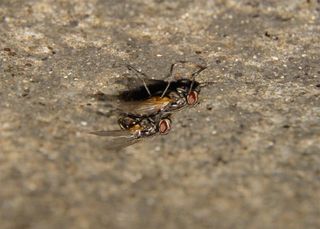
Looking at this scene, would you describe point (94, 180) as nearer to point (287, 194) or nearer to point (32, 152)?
point (32, 152)

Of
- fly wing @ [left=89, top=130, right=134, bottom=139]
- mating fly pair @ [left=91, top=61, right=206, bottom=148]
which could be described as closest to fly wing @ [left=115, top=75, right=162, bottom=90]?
mating fly pair @ [left=91, top=61, right=206, bottom=148]

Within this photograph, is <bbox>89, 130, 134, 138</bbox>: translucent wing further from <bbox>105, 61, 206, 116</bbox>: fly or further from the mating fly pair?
<bbox>105, 61, 206, 116</bbox>: fly

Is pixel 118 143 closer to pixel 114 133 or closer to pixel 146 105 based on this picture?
pixel 114 133

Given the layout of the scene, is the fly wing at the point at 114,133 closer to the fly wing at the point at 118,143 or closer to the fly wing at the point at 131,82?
the fly wing at the point at 118,143

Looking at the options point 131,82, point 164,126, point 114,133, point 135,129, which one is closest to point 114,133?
point 114,133

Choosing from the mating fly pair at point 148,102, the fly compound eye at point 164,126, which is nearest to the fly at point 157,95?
the mating fly pair at point 148,102

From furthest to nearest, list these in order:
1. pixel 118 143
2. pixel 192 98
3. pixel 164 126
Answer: pixel 192 98 → pixel 164 126 → pixel 118 143

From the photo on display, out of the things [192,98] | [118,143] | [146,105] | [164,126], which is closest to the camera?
[118,143]
